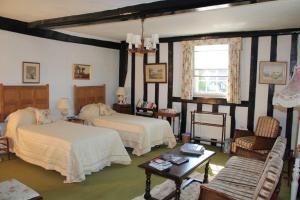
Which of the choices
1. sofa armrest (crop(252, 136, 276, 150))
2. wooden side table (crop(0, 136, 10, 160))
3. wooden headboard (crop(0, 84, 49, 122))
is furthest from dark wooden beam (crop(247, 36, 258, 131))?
wooden side table (crop(0, 136, 10, 160))

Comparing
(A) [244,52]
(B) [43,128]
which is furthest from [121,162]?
(A) [244,52]

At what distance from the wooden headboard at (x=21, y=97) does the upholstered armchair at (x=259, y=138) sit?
420 centimetres

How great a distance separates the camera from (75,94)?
6230 mm

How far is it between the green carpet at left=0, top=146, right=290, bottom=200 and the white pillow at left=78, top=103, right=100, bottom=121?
1813mm

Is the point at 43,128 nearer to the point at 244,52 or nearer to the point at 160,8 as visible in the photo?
the point at 160,8

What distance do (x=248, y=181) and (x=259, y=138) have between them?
1716mm

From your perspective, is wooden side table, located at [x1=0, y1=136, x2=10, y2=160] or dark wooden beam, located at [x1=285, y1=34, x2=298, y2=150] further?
dark wooden beam, located at [x1=285, y1=34, x2=298, y2=150]

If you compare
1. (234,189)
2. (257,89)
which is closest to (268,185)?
(234,189)

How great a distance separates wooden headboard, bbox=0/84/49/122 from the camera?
4820mm

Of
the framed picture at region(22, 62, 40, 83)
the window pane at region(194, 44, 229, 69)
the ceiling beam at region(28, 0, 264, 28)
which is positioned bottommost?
the framed picture at region(22, 62, 40, 83)

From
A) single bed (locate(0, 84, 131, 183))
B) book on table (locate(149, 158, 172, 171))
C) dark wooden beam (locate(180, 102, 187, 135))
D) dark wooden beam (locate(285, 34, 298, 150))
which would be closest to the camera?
book on table (locate(149, 158, 172, 171))

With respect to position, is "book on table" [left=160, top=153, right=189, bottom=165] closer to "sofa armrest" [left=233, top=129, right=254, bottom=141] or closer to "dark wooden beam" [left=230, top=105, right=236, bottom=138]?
"sofa armrest" [left=233, top=129, right=254, bottom=141]

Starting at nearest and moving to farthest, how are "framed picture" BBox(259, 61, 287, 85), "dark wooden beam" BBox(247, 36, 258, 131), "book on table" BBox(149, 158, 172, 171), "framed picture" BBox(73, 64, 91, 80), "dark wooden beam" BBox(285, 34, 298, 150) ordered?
"book on table" BBox(149, 158, 172, 171), "dark wooden beam" BBox(285, 34, 298, 150), "framed picture" BBox(259, 61, 287, 85), "dark wooden beam" BBox(247, 36, 258, 131), "framed picture" BBox(73, 64, 91, 80)

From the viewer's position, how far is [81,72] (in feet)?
20.9
